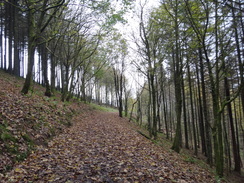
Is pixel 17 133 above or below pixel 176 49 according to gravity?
below

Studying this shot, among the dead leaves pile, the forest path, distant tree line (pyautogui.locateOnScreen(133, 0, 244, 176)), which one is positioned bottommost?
the forest path

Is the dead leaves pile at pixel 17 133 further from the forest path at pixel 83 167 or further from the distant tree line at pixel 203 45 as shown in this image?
the distant tree line at pixel 203 45

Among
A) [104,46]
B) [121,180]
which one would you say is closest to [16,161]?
[121,180]

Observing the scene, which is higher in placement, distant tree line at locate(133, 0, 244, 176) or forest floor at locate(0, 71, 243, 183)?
distant tree line at locate(133, 0, 244, 176)

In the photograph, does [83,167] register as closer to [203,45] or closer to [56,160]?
[56,160]

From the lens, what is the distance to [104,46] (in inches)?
882

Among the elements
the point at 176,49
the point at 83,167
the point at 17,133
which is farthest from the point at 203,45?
the point at 17,133

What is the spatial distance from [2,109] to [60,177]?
4.54m

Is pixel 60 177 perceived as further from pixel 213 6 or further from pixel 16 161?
pixel 213 6

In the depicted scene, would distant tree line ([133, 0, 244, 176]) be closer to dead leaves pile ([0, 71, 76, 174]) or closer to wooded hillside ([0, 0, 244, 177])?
wooded hillside ([0, 0, 244, 177])

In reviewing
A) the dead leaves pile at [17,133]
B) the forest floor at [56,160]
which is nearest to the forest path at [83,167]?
the forest floor at [56,160]

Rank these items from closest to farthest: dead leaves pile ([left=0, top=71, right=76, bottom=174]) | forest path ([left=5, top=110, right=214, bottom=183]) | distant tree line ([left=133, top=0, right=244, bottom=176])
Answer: forest path ([left=5, top=110, right=214, bottom=183]) < dead leaves pile ([left=0, top=71, right=76, bottom=174]) < distant tree line ([left=133, top=0, right=244, bottom=176])

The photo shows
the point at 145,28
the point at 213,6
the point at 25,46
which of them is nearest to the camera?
the point at 213,6

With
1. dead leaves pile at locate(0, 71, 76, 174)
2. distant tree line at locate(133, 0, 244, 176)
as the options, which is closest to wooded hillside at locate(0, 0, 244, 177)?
distant tree line at locate(133, 0, 244, 176)
